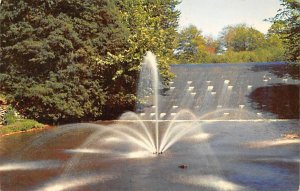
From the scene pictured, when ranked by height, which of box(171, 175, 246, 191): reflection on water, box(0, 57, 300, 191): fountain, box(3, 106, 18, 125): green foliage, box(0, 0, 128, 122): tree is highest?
box(0, 0, 128, 122): tree

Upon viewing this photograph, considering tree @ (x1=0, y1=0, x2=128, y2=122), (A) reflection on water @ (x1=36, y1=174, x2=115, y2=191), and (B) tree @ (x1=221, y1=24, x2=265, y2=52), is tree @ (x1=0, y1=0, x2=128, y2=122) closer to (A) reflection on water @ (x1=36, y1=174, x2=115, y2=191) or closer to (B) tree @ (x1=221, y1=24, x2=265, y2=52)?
(A) reflection on water @ (x1=36, y1=174, x2=115, y2=191)

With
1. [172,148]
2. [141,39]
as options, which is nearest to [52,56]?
[141,39]

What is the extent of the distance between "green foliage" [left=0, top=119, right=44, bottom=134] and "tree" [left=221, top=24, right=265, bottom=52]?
70916mm

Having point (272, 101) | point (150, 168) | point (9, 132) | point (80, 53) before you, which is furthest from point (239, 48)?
point (150, 168)

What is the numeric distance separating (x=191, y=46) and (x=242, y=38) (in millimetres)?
15500

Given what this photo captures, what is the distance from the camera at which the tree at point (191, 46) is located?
83.3 meters

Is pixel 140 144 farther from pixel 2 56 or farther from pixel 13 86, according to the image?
pixel 2 56

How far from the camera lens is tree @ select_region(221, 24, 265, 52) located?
3666 inches

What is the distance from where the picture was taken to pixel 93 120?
116ft

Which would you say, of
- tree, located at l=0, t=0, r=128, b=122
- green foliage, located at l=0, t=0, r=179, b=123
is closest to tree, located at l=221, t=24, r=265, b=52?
green foliage, located at l=0, t=0, r=179, b=123

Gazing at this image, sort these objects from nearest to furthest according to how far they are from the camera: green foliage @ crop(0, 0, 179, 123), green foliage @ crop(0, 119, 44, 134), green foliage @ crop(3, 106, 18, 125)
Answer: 1. green foliage @ crop(0, 119, 44, 134)
2. green foliage @ crop(3, 106, 18, 125)
3. green foliage @ crop(0, 0, 179, 123)

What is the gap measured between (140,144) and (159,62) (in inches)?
545

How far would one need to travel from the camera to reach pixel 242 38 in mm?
96500

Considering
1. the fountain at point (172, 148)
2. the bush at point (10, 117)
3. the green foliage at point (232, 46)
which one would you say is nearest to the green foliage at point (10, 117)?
the bush at point (10, 117)
